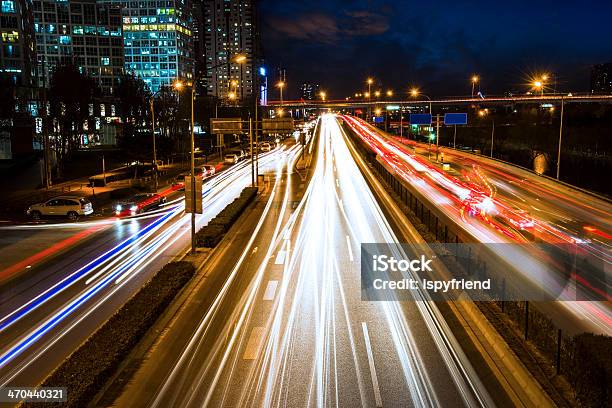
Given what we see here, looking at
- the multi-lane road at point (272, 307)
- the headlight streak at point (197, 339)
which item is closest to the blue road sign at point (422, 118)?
the multi-lane road at point (272, 307)

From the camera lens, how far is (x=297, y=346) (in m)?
14.4

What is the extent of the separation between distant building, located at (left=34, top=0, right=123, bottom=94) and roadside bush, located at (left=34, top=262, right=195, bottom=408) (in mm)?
140450

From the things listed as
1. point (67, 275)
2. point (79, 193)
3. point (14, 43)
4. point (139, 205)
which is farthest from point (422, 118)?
point (14, 43)

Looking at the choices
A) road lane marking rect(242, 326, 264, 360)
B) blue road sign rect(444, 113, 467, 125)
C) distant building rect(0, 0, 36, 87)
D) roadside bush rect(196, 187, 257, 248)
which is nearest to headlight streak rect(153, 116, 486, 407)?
road lane marking rect(242, 326, 264, 360)

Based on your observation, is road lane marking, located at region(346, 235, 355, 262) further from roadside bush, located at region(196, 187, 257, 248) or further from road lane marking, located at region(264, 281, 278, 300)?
roadside bush, located at region(196, 187, 257, 248)

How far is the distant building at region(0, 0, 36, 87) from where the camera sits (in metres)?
95.4

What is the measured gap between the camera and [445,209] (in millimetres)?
36281

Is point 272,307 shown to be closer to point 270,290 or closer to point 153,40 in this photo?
point 270,290

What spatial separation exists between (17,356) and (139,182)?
42366mm

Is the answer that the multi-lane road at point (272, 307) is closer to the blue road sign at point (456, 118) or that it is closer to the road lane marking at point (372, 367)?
the road lane marking at point (372, 367)

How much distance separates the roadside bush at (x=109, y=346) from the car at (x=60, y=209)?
20.9 meters

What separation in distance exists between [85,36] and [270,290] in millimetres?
148829

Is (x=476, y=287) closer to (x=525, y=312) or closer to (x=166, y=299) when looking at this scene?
(x=525, y=312)

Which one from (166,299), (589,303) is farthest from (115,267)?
(589,303)
